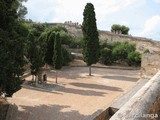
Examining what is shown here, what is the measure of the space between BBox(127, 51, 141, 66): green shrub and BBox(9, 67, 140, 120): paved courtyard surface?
2528 mm

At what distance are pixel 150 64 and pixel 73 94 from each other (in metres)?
6.82

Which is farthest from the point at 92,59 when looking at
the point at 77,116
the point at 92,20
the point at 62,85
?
the point at 77,116

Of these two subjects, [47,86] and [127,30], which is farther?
[127,30]

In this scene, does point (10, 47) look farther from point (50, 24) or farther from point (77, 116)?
point (50, 24)

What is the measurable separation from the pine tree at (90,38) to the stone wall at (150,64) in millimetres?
11760

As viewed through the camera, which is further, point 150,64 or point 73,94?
point 73,94

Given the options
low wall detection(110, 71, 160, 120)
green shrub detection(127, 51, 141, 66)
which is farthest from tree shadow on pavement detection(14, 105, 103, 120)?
green shrub detection(127, 51, 141, 66)

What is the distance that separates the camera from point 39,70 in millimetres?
22453

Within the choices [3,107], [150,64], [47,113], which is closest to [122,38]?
[150,64]

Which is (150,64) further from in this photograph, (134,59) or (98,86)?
(134,59)

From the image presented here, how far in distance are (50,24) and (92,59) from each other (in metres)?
20.1

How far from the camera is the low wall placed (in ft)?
10.8

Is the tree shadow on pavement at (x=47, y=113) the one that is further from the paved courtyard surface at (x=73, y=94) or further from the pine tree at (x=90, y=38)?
the pine tree at (x=90, y=38)

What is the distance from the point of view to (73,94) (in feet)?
66.7
